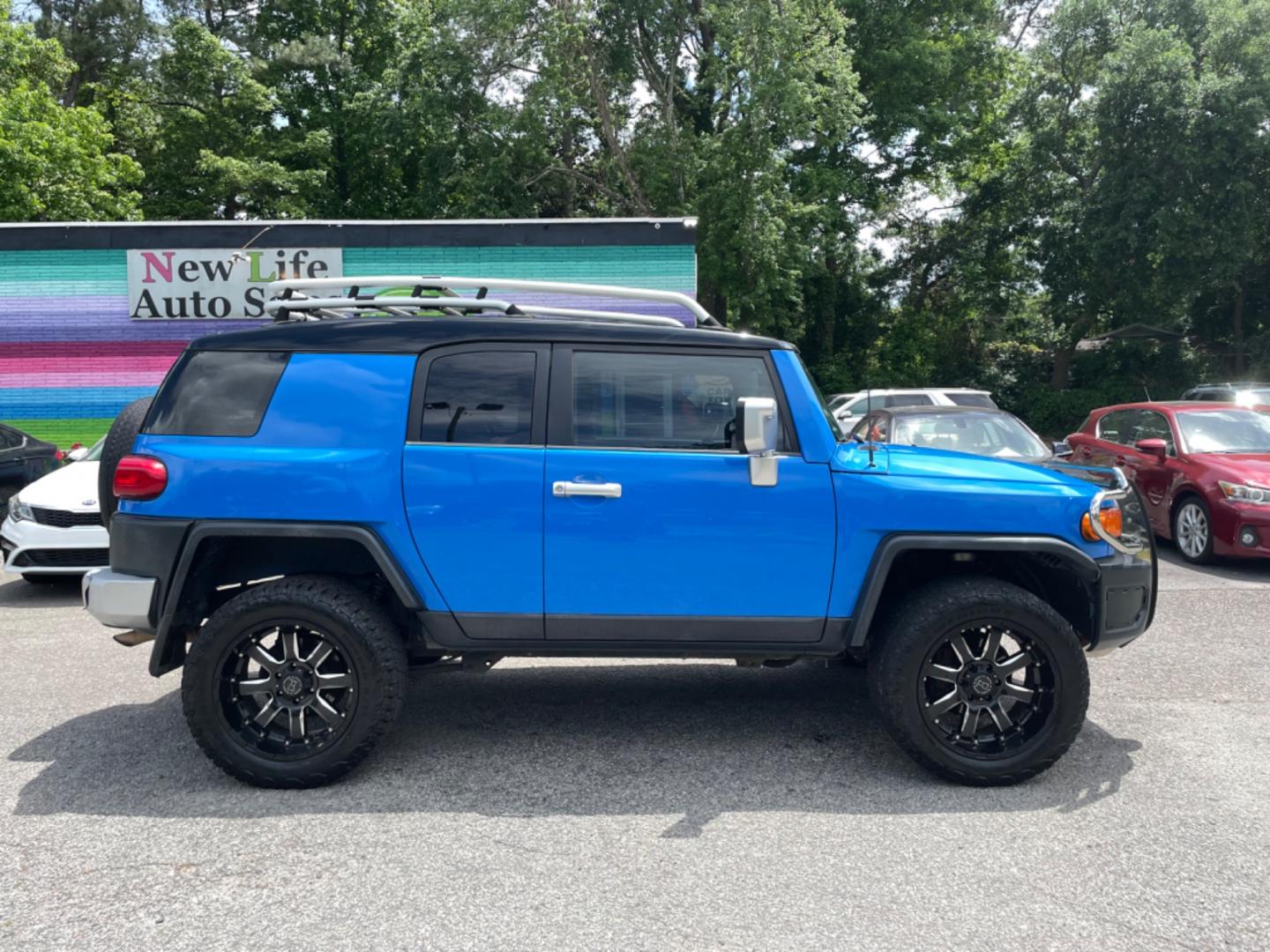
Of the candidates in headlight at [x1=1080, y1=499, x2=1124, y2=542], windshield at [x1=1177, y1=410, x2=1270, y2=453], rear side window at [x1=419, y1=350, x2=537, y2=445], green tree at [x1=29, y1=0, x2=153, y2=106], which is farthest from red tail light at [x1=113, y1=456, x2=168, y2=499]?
green tree at [x1=29, y1=0, x2=153, y2=106]

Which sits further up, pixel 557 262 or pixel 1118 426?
pixel 557 262

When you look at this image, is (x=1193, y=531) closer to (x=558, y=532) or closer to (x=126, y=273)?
(x=558, y=532)

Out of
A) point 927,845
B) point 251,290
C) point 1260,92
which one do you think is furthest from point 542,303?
point 1260,92

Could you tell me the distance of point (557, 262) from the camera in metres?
13.7

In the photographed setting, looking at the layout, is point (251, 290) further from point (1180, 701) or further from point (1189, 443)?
point (1180, 701)

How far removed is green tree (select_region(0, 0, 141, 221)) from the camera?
23.3 meters

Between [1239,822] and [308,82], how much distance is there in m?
32.7

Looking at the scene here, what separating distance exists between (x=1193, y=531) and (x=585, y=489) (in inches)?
299

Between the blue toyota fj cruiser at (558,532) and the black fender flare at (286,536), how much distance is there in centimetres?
1

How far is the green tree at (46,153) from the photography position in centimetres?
2328

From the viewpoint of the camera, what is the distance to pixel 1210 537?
9.20m

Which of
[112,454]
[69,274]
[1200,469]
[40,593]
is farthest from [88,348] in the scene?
[1200,469]

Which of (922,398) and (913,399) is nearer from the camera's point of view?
(922,398)

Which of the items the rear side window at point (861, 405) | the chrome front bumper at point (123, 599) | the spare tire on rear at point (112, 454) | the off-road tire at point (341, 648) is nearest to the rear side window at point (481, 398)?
the off-road tire at point (341, 648)
